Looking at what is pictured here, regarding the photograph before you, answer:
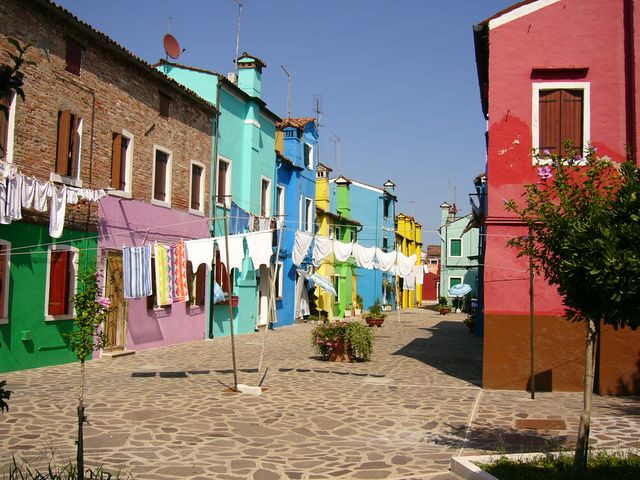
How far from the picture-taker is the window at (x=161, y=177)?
18.1m

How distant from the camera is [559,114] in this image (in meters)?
12.9

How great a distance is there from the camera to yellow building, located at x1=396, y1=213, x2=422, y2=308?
54.3 m

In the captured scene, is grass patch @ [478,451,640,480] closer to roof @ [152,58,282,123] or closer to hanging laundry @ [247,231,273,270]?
hanging laundry @ [247,231,273,270]

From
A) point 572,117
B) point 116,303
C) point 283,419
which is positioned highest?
point 572,117

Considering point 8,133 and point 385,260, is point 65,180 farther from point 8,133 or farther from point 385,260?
point 385,260

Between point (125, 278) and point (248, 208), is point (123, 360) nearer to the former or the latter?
point (125, 278)

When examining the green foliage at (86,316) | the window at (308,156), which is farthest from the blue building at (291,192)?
the green foliage at (86,316)

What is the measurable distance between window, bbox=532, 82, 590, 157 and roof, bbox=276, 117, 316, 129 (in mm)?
17919

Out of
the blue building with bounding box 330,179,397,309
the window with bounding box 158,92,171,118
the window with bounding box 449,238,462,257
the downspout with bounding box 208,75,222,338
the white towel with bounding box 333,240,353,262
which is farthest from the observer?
the window with bounding box 449,238,462,257

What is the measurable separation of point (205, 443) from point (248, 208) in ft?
53.6

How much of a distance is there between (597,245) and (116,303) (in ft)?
44.2

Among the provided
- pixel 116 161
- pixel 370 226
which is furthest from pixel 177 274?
pixel 370 226

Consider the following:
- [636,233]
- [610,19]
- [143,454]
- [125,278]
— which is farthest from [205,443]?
[610,19]

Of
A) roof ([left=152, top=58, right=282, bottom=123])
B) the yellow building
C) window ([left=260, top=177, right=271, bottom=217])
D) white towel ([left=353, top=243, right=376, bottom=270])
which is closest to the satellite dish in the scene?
roof ([left=152, top=58, right=282, bottom=123])
